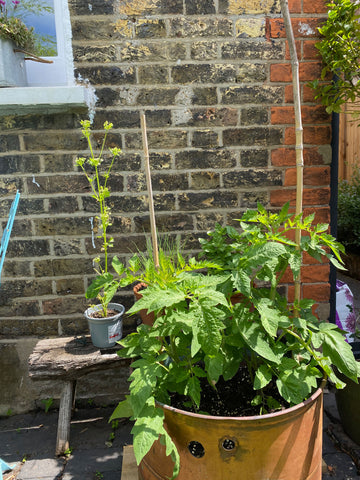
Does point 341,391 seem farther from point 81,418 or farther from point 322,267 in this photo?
point 81,418

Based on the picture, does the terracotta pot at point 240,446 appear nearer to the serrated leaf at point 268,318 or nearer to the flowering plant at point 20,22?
the serrated leaf at point 268,318

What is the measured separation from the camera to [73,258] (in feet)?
8.27

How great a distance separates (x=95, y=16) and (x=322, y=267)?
184 centimetres

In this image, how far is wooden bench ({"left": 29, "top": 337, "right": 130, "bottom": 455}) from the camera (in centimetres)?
219

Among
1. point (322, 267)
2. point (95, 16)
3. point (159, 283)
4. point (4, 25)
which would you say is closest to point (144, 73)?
point (95, 16)

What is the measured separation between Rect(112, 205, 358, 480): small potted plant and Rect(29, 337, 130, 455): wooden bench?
1.85 ft

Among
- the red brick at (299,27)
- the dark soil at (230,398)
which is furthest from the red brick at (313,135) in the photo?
the dark soil at (230,398)

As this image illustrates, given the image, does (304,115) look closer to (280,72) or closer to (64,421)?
(280,72)

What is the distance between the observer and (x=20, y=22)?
2.42m

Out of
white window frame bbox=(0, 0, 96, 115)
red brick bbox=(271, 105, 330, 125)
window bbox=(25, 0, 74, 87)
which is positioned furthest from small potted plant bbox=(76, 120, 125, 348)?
red brick bbox=(271, 105, 330, 125)

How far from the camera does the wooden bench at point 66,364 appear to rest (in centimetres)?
219

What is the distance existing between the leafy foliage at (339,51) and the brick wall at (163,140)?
0.10 m

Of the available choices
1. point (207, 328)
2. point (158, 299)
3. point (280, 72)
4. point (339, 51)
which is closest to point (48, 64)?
point (280, 72)

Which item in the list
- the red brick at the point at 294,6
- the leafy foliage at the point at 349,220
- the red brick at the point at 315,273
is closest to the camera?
the red brick at the point at 294,6
